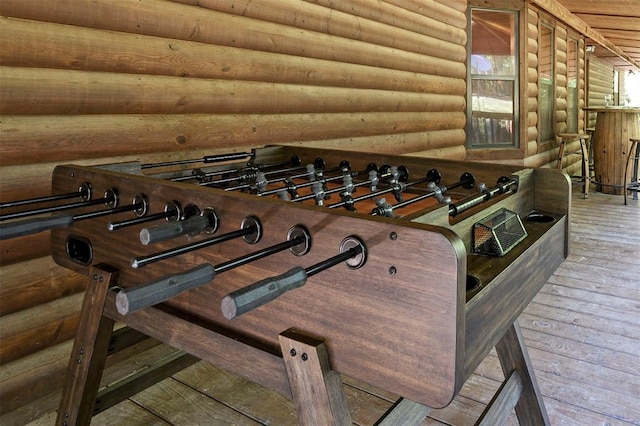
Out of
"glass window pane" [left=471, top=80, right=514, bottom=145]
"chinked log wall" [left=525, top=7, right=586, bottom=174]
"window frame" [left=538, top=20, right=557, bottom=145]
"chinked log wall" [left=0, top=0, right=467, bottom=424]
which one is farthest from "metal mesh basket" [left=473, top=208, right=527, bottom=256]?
"window frame" [left=538, top=20, right=557, bottom=145]

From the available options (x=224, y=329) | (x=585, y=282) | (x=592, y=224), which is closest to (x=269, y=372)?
(x=224, y=329)

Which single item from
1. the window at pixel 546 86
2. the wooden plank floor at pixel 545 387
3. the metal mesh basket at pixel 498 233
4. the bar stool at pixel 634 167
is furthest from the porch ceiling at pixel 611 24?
the metal mesh basket at pixel 498 233

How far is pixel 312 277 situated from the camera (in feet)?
3.26

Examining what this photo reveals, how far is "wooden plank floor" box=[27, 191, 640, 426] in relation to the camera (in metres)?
2.00

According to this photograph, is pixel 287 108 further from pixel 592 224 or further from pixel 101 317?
pixel 592 224

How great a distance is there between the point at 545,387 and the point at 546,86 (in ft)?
20.0

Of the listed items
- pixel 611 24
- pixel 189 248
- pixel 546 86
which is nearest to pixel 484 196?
pixel 189 248

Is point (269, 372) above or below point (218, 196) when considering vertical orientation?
below

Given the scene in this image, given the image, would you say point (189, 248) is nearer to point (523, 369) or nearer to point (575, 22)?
point (523, 369)

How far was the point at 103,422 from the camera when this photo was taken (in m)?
1.98

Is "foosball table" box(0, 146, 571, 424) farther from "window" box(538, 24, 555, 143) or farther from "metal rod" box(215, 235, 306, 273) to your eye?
"window" box(538, 24, 555, 143)

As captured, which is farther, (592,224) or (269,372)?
(592,224)

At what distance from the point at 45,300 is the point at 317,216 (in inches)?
58.7

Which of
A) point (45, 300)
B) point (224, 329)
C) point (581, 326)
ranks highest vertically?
point (224, 329)
